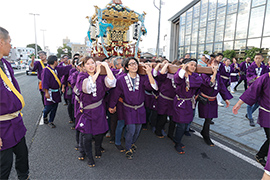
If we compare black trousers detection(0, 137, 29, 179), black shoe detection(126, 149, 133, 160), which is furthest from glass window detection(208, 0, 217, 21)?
black trousers detection(0, 137, 29, 179)

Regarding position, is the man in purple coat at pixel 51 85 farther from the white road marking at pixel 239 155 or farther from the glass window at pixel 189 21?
the glass window at pixel 189 21

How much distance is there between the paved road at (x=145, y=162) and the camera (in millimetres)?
2609

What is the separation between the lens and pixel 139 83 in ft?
10.2

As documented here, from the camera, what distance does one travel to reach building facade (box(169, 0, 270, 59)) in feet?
43.2

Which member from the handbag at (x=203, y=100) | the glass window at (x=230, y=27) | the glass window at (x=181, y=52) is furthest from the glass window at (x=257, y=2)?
the handbag at (x=203, y=100)

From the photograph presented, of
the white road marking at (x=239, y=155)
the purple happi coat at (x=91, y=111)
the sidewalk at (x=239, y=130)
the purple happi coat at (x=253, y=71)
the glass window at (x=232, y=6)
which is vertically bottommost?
the white road marking at (x=239, y=155)

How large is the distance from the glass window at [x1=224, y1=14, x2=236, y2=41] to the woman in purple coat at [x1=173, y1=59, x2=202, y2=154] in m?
15.6

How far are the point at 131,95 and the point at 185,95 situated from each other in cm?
108

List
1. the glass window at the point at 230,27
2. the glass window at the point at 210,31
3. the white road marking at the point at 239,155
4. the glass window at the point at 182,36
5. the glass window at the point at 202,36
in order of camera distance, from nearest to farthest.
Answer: the white road marking at the point at 239,155
the glass window at the point at 230,27
the glass window at the point at 210,31
the glass window at the point at 202,36
the glass window at the point at 182,36

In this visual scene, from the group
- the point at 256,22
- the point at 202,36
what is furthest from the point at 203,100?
the point at 202,36

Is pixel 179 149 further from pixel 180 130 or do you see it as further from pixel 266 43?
pixel 266 43

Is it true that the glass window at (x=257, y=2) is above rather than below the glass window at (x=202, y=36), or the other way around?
above

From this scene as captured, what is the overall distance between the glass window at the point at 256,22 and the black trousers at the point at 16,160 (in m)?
17.0

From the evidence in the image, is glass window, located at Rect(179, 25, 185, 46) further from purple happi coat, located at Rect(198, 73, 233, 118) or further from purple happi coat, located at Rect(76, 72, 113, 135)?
purple happi coat, located at Rect(76, 72, 113, 135)
